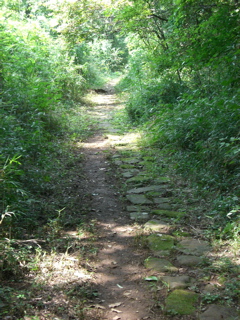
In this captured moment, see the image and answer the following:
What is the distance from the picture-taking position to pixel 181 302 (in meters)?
2.42

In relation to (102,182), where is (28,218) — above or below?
above

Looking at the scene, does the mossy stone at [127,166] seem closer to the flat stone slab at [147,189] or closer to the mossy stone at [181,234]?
the flat stone slab at [147,189]

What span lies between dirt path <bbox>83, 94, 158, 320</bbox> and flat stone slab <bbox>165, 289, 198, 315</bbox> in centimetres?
15

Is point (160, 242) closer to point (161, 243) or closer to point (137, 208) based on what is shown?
point (161, 243)

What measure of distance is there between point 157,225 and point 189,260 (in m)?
0.83

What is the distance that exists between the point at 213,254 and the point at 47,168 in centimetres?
316

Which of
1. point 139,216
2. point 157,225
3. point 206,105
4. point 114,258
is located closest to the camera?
point 114,258

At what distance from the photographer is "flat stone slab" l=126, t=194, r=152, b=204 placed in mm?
4552

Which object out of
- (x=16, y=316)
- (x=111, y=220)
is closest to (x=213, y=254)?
(x=111, y=220)

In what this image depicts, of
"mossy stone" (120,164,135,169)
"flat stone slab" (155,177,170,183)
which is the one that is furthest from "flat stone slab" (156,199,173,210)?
"mossy stone" (120,164,135,169)

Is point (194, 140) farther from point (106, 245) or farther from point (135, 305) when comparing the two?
point (135, 305)

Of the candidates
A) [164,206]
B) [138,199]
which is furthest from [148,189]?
[164,206]

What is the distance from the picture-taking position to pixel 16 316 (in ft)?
Result: 7.00

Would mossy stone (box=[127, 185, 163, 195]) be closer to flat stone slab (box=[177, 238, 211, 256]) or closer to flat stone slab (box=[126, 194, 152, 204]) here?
flat stone slab (box=[126, 194, 152, 204])
